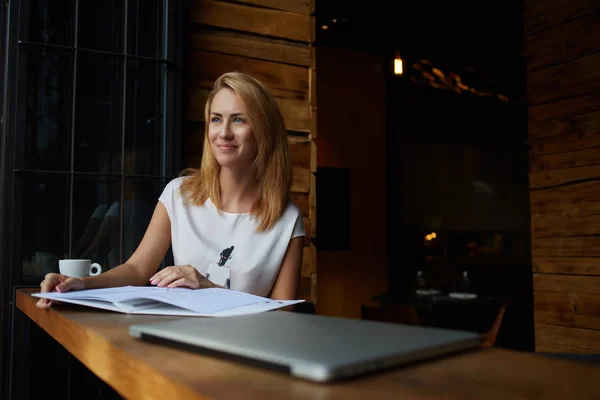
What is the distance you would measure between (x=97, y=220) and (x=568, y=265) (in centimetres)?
248

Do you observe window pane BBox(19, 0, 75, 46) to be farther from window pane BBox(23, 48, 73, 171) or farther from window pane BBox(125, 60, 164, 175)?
window pane BBox(125, 60, 164, 175)

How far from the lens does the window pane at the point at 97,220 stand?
227 cm

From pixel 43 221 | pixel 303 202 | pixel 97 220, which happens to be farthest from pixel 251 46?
pixel 43 221

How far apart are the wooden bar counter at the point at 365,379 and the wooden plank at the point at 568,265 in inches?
107

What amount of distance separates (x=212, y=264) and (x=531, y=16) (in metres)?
2.61

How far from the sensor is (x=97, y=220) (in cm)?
232

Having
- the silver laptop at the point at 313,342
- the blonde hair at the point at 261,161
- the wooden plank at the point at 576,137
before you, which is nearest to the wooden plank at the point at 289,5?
the blonde hair at the point at 261,161

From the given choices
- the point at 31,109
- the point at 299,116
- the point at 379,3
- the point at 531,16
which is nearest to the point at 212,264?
the point at 31,109

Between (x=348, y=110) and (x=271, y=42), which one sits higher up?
(x=348, y=110)

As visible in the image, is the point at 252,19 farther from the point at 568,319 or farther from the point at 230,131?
the point at 568,319

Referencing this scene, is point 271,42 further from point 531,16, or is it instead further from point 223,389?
point 223,389

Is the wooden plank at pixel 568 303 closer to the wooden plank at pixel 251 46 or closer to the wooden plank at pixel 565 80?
the wooden plank at pixel 565 80

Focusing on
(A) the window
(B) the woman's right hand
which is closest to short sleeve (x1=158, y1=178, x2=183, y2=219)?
(A) the window

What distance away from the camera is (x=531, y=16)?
3451 millimetres
